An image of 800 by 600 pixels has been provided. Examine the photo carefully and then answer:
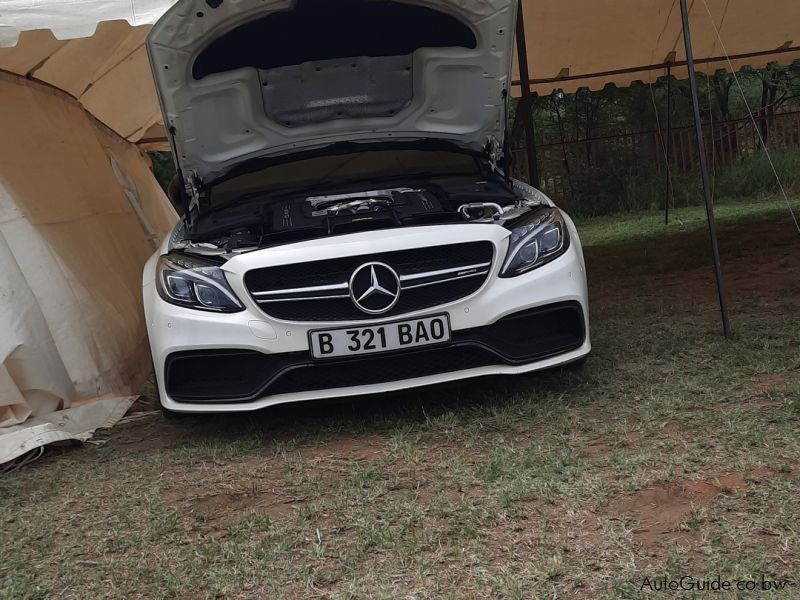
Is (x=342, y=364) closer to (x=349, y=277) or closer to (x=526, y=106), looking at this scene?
(x=349, y=277)

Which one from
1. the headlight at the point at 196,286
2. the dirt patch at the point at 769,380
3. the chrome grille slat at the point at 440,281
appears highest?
the headlight at the point at 196,286

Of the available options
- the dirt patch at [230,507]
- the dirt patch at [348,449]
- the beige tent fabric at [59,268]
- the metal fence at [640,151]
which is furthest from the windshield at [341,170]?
the metal fence at [640,151]

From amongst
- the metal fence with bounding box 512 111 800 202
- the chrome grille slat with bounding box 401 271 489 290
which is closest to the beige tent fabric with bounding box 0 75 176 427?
the chrome grille slat with bounding box 401 271 489 290

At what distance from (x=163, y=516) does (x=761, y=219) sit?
946 centimetres

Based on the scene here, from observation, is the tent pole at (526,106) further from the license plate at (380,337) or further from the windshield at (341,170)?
the license plate at (380,337)

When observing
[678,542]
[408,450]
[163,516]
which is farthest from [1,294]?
[678,542]

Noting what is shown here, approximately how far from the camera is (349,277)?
333cm

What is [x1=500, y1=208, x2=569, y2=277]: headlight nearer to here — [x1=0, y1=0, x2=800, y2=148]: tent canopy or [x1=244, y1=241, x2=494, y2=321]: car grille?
[x1=244, y1=241, x2=494, y2=321]: car grille

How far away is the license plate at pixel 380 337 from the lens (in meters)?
3.28

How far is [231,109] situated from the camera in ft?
14.9

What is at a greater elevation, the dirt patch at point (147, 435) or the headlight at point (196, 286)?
the headlight at point (196, 286)

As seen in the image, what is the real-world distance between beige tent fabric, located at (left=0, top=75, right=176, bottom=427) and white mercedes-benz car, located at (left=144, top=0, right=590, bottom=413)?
0.80 metres

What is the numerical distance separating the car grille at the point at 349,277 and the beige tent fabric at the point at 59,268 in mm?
1483

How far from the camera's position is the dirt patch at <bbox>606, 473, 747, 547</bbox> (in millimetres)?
2225
